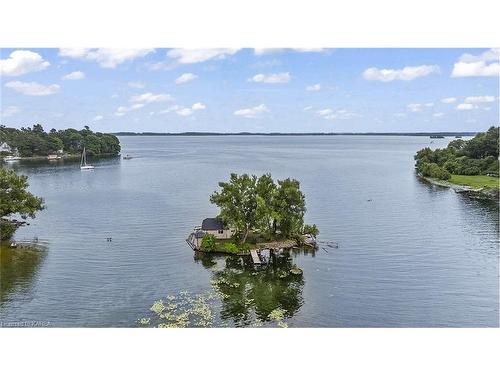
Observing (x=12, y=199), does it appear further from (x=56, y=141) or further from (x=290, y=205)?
(x=56, y=141)

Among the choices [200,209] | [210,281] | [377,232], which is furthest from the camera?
[200,209]

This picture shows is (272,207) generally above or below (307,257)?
above

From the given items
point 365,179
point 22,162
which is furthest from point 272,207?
point 22,162

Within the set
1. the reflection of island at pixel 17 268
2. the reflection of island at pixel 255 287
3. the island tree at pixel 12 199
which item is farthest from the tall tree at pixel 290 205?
the island tree at pixel 12 199

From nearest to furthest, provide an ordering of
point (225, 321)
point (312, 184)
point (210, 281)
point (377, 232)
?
point (225, 321) < point (210, 281) < point (377, 232) < point (312, 184)

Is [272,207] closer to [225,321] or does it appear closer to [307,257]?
[307,257]

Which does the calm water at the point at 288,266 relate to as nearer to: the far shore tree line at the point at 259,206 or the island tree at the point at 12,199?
the island tree at the point at 12,199
